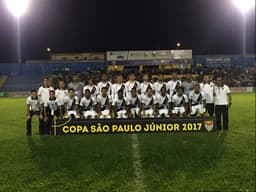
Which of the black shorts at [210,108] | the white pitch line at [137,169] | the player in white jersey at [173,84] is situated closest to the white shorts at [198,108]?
the black shorts at [210,108]

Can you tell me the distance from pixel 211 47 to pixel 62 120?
3729 centimetres

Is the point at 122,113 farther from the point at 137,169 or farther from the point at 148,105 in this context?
the point at 137,169

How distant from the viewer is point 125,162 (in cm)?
680

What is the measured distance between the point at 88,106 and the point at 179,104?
107 inches

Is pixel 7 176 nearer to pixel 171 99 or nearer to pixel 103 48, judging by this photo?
pixel 171 99

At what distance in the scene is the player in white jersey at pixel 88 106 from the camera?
33.3 feet

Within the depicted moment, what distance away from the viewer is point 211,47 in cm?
4359

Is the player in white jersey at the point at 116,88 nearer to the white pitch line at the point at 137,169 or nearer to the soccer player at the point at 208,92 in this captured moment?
the white pitch line at the point at 137,169

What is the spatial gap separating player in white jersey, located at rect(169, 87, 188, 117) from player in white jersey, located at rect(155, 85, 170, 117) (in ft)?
0.53

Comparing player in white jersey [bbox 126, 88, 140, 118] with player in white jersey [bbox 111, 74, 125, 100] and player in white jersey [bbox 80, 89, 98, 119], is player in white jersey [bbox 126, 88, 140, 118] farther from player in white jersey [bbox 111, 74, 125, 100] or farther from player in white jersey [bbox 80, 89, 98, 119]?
player in white jersey [bbox 80, 89, 98, 119]

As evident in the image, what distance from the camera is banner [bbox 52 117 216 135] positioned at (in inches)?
348

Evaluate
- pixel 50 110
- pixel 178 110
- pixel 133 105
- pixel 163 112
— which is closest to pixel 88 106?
pixel 50 110

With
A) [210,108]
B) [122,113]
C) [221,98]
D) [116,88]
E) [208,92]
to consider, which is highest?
[116,88]

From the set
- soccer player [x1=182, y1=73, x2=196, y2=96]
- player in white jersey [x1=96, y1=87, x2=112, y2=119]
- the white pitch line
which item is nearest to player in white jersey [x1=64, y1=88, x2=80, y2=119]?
player in white jersey [x1=96, y1=87, x2=112, y2=119]
